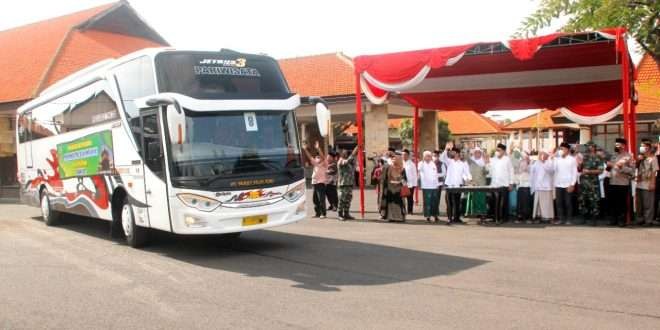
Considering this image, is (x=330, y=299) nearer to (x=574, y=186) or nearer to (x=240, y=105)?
(x=240, y=105)

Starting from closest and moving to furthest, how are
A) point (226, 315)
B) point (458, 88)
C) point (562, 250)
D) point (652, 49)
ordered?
point (226, 315), point (562, 250), point (652, 49), point (458, 88)

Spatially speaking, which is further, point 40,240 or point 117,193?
point 40,240

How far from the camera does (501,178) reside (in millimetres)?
13203

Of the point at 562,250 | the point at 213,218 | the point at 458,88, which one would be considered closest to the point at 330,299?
the point at 213,218

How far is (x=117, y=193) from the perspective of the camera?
10.8 meters

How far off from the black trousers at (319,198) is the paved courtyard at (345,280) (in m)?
3.23

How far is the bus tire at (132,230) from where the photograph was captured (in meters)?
10.3

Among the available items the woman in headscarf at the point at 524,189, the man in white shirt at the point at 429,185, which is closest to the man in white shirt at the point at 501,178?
the woman in headscarf at the point at 524,189

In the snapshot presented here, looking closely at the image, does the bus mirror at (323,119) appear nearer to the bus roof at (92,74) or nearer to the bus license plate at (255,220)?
the bus roof at (92,74)

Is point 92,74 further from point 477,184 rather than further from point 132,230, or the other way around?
point 477,184

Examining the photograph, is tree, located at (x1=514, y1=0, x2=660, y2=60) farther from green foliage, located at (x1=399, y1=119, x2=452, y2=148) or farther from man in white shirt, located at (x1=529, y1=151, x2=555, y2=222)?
green foliage, located at (x1=399, y1=119, x2=452, y2=148)

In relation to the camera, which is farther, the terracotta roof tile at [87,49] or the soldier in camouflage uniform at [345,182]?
the terracotta roof tile at [87,49]

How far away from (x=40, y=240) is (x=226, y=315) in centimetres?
788

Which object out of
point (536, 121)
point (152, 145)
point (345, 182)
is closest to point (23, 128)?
point (152, 145)
